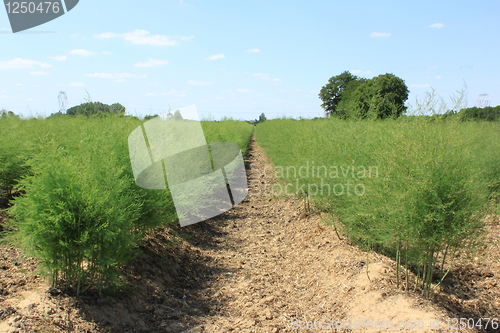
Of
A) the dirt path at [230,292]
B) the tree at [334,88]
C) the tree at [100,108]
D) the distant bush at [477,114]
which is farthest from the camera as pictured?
the tree at [334,88]

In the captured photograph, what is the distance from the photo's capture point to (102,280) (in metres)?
3.69

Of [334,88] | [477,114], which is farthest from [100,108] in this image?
[334,88]

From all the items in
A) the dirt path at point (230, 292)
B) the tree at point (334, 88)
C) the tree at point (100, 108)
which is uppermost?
the tree at point (334, 88)

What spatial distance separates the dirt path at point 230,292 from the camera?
3375 millimetres

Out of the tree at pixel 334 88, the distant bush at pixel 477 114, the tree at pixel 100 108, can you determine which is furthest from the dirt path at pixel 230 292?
the tree at pixel 334 88

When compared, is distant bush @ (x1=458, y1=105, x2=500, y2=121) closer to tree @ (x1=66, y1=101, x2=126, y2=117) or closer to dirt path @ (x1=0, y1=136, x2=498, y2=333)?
dirt path @ (x1=0, y1=136, x2=498, y2=333)

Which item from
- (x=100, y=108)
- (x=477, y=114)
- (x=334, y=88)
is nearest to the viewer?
(x=100, y=108)

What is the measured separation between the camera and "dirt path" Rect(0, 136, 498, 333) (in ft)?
11.1

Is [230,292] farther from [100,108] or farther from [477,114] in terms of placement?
[477,114]

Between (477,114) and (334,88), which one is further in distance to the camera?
(334,88)

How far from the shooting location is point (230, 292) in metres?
5.12

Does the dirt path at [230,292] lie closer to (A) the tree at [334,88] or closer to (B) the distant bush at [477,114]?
(B) the distant bush at [477,114]

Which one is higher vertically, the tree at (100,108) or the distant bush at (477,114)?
the tree at (100,108)

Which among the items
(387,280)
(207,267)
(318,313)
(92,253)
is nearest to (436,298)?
(387,280)
